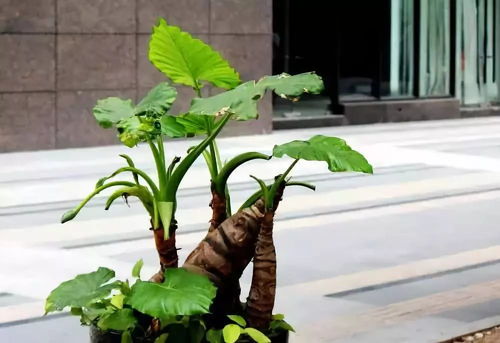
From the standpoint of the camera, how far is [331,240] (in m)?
8.17

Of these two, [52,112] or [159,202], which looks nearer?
[159,202]

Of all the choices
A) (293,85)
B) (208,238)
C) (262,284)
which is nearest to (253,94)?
(293,85)

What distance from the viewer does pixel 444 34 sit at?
19.7 metres

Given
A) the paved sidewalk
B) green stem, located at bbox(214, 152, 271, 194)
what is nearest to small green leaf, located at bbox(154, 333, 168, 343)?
green stem, located at bbox(214, 152, 271, 194)

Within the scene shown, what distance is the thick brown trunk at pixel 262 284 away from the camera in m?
3.89

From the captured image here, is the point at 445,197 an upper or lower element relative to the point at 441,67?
lower

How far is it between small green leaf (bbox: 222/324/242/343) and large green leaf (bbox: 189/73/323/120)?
692 millimetres

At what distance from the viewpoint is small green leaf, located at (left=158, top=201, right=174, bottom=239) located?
3818mm

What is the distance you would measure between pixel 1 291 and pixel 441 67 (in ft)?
47.2

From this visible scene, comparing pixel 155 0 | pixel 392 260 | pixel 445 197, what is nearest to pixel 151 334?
pixel 392 260

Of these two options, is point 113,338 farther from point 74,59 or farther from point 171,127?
point 74,59

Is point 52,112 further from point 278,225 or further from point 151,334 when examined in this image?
point 151,334

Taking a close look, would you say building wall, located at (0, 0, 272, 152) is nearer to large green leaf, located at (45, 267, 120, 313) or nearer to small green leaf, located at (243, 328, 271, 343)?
large green leaf, located at (45, 267, 120, 313)

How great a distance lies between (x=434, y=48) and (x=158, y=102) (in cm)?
1602
